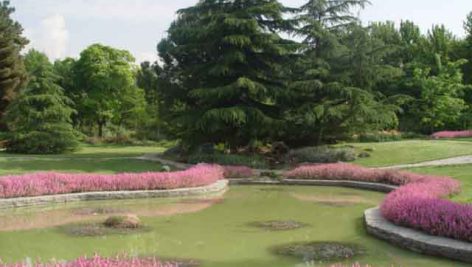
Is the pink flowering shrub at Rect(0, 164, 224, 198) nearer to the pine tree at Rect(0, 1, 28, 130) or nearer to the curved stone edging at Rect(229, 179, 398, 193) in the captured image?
the curved stone edging at Rect(229, 179, 398, 193)

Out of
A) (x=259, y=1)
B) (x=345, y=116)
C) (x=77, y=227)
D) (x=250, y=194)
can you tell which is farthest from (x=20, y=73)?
(x=77, y=227)

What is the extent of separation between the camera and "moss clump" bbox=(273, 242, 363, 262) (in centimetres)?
876

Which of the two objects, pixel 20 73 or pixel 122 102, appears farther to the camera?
pixel 122 102

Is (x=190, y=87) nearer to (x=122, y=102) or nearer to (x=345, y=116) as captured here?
(x=345, y=116)

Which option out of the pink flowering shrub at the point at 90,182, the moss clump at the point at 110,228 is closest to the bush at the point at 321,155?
the pink flowering shrub at the point at 90,182

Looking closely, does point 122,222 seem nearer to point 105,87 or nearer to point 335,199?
point 335,199

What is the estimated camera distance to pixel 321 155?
79.0 feet

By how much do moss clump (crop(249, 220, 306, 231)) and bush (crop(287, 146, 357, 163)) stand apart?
12.0 m

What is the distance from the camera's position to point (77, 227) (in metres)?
11.6

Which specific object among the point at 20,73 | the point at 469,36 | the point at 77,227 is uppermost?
the point at 469,36

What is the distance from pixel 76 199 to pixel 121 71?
109 ft

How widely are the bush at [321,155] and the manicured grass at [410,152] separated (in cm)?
56

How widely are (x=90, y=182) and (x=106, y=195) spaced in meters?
0.70

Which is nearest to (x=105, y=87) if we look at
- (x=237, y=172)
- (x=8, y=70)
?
(x=8, y=70)
